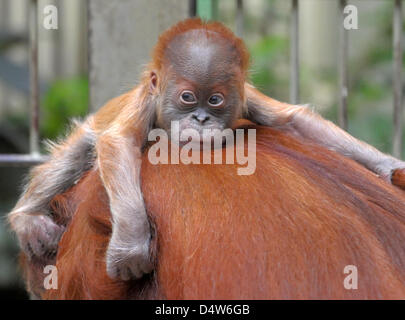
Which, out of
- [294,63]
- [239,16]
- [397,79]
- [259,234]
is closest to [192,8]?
[239,16]

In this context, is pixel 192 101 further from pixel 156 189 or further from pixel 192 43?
pixel 156 189

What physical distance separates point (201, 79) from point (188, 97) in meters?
0.07

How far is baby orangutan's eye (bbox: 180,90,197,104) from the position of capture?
225 centimetres

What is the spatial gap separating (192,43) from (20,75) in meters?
5.30

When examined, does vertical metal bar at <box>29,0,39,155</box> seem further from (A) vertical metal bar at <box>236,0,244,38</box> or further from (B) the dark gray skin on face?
(B) the dark gray skin on face

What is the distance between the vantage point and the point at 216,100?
7.42 feet

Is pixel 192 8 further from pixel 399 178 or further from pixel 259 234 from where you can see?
pixel 259 234

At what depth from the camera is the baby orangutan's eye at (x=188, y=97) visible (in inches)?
88.5

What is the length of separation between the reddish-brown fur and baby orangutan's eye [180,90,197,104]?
48 centimetres

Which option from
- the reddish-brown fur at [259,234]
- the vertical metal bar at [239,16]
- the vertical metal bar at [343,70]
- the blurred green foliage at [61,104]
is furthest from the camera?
the blurred green foliage at [61,104]

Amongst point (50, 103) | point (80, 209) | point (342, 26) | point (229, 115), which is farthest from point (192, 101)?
point (50, 103)

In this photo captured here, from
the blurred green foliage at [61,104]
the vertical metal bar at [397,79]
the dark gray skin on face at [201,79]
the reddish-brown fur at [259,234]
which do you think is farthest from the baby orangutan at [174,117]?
the blurred green foliage at [61,104]

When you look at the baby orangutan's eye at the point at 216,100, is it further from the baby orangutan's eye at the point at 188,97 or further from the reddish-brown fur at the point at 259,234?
the reddish-brown fur at the point at 259,234

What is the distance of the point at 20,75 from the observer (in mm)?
7164
